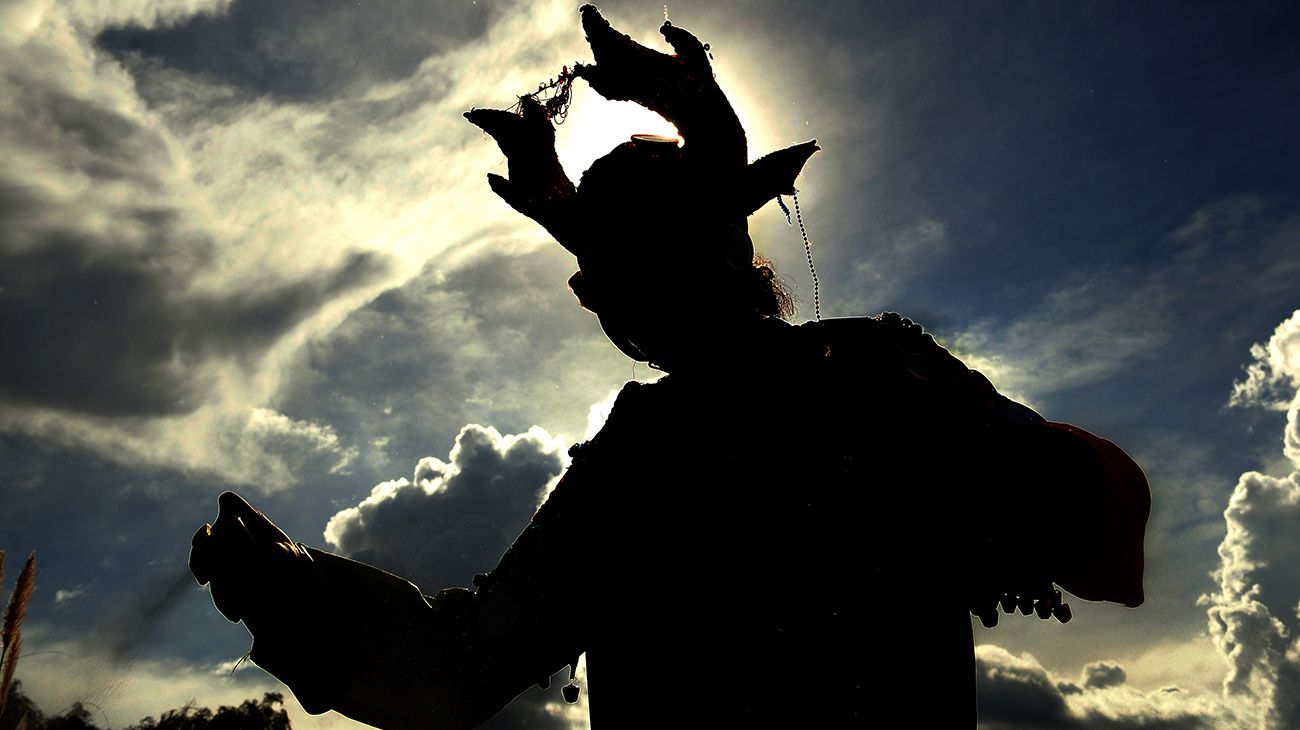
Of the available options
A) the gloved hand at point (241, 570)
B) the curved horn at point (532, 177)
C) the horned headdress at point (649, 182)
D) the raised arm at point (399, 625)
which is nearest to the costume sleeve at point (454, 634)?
the raised arm at point (399, 625)

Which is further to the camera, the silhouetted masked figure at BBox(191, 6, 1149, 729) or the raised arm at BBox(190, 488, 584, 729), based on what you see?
the raised arm at BBox(190, 488, 584, 729)

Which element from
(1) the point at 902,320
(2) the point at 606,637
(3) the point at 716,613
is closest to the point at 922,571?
(3) the point at 716,613

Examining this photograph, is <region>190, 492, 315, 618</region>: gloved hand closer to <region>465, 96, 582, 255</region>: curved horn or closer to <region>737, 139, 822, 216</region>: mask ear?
<region>465, 96, 582, 255</region>: curved horn

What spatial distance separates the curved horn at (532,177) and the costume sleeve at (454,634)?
3.75 ft

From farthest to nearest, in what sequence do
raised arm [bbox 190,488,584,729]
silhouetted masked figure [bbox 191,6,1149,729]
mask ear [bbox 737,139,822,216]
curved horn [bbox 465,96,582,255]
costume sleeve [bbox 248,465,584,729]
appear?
curved horn [bbox 465,96,582,255], mask ear [bbox 737,139,822,216], costume sleeve [bbox 248,465,584,729], raised arm [bbox 190,488,584,729], silhouetted masked figure [bbox 191,6,1149,729]

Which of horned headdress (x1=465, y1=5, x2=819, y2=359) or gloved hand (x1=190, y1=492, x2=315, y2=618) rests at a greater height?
horned headdress (x1=465, y1=5, x2=819, y2=359)

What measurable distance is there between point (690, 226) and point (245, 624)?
2.01 metres

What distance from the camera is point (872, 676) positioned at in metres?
2.21

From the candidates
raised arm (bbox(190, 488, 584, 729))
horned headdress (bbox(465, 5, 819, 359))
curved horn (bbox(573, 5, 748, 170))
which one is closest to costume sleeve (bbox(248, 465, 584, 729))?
raised arm (bbox(190, 488, 584, 729))

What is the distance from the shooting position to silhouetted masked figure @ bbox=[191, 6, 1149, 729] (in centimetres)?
224

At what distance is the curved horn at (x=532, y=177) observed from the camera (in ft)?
10.2

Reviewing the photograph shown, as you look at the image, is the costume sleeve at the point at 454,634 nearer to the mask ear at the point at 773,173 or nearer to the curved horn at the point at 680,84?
the mask ear at the point at 773,173

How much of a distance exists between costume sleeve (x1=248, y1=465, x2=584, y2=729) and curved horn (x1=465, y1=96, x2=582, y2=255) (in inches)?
45.0

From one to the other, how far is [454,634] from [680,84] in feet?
7.38
